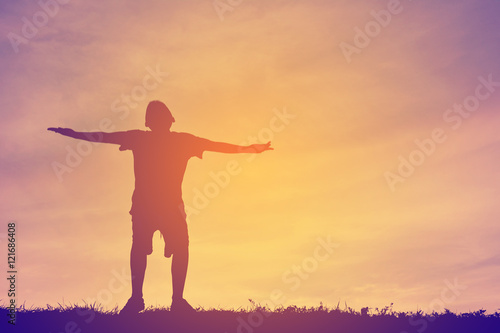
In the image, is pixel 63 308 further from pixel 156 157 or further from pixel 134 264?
pixel 156 157

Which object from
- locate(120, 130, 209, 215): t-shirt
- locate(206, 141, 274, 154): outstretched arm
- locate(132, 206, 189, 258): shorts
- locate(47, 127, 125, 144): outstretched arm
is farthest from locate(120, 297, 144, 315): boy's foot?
locate(206, 141, 274, 154): outstretched arm

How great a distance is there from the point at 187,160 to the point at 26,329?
16.0 feet

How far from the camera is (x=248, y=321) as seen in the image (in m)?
13.4

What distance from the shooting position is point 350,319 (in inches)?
545

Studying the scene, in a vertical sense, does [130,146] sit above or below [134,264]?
above

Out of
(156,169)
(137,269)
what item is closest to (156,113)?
(156,169)

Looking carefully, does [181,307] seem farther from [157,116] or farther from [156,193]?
[157,116]

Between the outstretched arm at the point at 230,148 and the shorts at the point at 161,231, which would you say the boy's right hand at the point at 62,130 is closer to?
the shorts at the point at 161,231

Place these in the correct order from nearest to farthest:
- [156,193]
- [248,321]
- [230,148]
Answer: [248,321] < [156,193] < [230,148]

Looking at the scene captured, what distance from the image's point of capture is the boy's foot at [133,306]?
45.4 ft

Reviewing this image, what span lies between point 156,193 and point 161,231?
849 millimetres

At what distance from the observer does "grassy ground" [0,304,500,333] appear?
Answer: 1305 centimetres

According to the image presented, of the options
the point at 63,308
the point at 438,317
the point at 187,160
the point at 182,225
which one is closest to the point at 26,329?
the point at 63,308

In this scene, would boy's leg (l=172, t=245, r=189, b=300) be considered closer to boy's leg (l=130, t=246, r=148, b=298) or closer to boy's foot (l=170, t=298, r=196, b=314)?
boy's foot (l=170, t=298, r=196, b=314)
